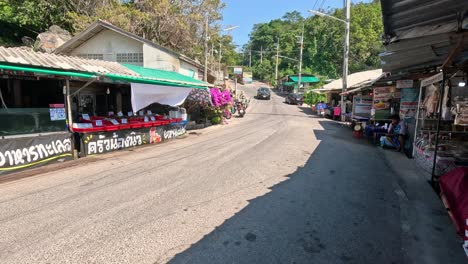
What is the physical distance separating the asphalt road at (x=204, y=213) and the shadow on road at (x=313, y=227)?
15mm

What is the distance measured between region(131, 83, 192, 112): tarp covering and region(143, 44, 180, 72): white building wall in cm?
501

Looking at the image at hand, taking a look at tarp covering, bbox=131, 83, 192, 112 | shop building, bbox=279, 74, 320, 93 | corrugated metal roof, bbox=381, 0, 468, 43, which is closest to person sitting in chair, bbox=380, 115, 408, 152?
corrugated metal roof, bbox=381, 0, 468, 43

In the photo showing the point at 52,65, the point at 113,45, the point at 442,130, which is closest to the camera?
the point at 442,130

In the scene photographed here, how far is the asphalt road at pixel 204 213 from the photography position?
375cm

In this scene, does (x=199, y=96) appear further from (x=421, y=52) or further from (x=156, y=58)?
(x=421, y=52)

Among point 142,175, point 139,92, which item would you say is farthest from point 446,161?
point 139,92

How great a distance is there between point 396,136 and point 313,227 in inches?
347

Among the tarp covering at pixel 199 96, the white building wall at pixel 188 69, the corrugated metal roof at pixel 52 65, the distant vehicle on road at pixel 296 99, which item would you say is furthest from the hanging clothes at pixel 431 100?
the distant vehicle on road at pixel 296 99

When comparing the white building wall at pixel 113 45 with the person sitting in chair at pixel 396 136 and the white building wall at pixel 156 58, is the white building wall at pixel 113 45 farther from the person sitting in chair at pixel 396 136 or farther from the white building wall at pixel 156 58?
the person sitting in chair at pixel 396 136

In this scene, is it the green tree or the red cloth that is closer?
the red cloth

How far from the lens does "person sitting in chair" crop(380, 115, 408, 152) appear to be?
11188 mm

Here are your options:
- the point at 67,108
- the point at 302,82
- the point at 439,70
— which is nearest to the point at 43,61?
the point at 67,108

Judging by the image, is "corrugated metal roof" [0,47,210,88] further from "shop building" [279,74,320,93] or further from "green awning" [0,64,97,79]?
"shop building" [279,74,320,93]

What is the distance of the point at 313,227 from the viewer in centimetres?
450
